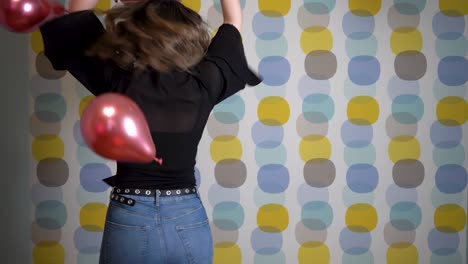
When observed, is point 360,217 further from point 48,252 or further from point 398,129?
point 48,252

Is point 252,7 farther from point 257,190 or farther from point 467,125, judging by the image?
point 467,125

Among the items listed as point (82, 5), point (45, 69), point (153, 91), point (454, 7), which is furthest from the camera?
point (454, 7)

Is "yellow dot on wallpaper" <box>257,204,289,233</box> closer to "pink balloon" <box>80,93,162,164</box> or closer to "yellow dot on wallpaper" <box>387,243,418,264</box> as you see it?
"yellow dot on wallpaper" <box>387,243,418,264</box>

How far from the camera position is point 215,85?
1119 millimetres

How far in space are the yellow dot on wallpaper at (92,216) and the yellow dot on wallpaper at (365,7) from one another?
4.28 ft

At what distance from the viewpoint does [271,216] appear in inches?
82.3

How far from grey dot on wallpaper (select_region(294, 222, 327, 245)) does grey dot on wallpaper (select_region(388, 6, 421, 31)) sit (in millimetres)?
904

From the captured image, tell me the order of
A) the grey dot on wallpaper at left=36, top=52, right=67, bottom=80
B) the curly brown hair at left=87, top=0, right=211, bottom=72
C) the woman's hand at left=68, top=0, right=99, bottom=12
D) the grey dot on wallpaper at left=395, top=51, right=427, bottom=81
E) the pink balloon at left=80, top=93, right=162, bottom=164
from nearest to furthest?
the pink balloon at left=80, top=93, right=162, bottom=164 → the curly brown hair at left=87, top=0, right=211, bottom=72 → the woman's hand at left=68, top=0, right=99, bottom=12 → the grey dot on wallpaper at left=36, top=52, right=67, bottom=80 → the grey dot on wallpaper at left=395, top=51, right=427, bottom=81

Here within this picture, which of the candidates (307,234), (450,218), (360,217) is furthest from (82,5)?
(450,218)

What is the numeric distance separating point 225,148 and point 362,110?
591 mm

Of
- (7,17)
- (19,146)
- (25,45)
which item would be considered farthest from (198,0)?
(7,17)

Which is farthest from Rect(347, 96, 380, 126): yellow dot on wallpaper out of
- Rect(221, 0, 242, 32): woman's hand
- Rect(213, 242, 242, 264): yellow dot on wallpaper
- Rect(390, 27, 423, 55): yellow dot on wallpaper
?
Rect(221, 0, 242, 32): woman's hand

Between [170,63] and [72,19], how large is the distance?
241 millimetres

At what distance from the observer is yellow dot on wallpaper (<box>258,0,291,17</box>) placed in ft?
6.70
